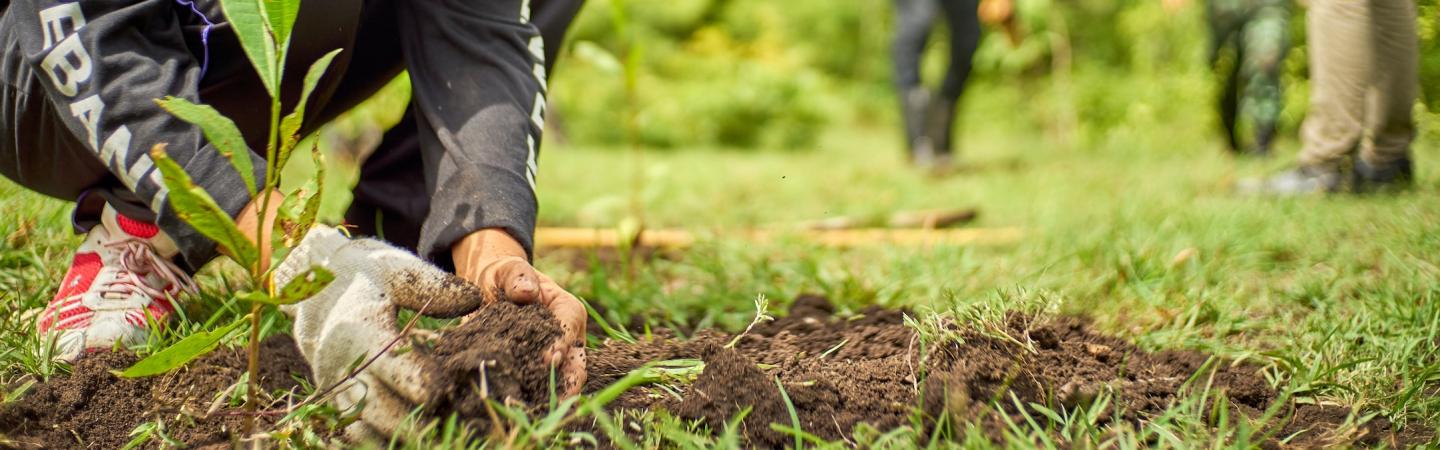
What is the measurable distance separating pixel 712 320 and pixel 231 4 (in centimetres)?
91

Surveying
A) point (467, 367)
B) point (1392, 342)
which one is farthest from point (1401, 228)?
point (467, 367)

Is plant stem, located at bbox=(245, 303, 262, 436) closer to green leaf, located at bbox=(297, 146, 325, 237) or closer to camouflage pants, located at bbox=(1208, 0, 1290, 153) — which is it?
green leaf, located at bbox=(297, 146, 325, 237)

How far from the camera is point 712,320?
1.62m

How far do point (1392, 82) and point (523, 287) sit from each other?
2.39 m

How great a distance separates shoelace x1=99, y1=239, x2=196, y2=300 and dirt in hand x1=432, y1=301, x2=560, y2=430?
2.15 ft

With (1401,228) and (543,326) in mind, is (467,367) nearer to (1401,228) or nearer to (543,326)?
(543,326)

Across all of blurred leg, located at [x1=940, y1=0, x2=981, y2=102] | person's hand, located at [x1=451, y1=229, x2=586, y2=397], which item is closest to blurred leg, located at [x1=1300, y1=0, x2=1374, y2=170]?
blurred leg, located at [x1=940, y1=0, x2=981, y2=102]

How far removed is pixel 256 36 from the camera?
0.93m

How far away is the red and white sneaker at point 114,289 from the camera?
1294 mm

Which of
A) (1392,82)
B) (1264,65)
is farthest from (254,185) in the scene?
(1264,65)

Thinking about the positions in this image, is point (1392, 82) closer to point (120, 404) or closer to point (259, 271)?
point (259, 271)

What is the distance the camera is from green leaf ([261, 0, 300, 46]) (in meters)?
0.90

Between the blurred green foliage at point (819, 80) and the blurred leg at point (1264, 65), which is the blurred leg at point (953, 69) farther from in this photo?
the blurred green foliage at point (819, 80)

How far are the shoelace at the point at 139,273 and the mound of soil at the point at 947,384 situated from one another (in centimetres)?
69
